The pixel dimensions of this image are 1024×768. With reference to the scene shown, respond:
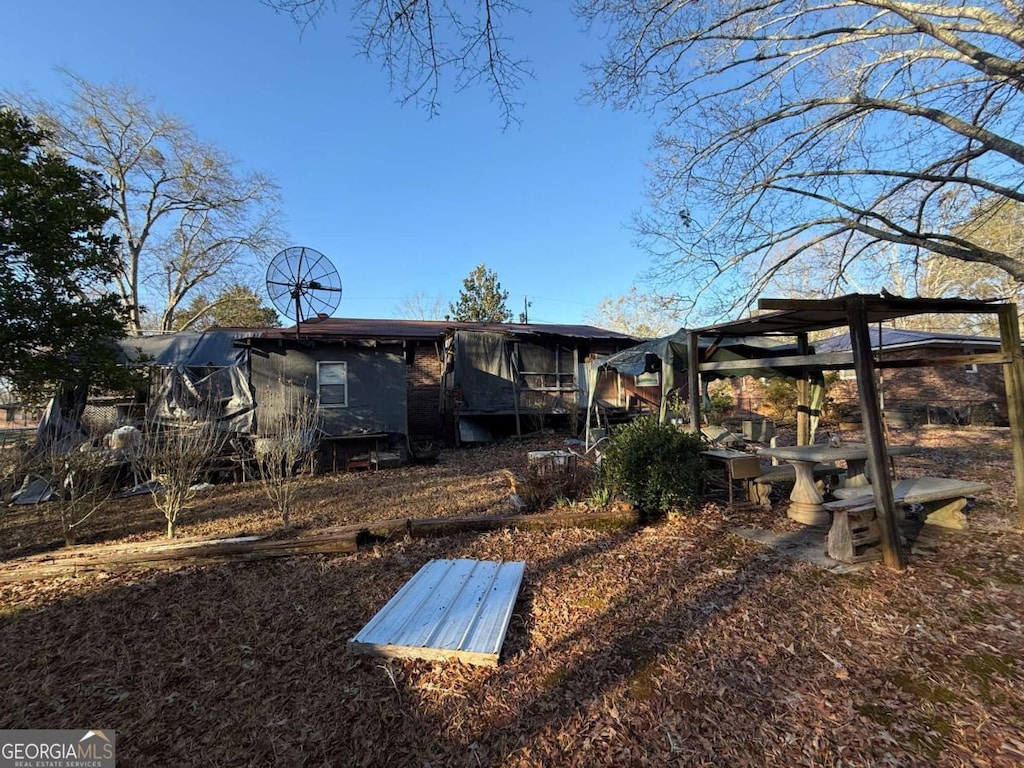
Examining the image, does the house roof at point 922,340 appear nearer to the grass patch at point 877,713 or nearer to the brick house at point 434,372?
the brick house at point 434,372

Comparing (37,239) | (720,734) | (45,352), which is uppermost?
(37,239)

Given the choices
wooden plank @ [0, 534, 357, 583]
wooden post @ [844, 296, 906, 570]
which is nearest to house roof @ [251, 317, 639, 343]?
wooden plank @ [0, 534, 357, 583]

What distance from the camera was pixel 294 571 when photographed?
417 cm

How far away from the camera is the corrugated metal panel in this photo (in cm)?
277

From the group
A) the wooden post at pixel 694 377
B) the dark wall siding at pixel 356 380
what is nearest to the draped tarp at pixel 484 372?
the dark wall siding at pixel 356 380

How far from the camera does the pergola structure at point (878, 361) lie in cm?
390

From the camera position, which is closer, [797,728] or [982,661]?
[797,728]

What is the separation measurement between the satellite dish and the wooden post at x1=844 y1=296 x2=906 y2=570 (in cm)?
1037

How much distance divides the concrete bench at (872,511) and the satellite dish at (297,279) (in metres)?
10.6

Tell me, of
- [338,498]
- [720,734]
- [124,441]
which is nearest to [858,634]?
[720,734]

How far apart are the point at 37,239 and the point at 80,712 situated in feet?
18.6

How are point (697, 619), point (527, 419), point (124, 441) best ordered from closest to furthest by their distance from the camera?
point (697, 619) → point (124, 441) → point (527, 419)

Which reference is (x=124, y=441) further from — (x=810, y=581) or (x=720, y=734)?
(x=810, y=581)

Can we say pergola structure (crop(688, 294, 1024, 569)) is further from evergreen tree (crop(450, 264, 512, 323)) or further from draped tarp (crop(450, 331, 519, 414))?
evergreen tree (crop(450, 264, 512, 323))
